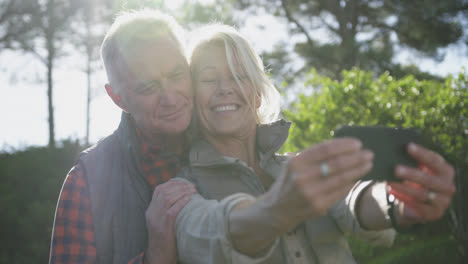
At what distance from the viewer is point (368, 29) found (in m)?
16.5

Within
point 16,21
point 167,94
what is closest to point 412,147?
point 167,94

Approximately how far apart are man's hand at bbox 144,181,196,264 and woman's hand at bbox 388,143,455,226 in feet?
2.99

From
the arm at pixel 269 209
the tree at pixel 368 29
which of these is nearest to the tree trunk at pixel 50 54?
the tree at pixel 368 29

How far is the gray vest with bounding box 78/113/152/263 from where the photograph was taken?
7.00 ft

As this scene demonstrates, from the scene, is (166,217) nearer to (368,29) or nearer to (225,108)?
(225,108)

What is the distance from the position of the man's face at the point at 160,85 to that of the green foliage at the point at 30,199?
162 inches

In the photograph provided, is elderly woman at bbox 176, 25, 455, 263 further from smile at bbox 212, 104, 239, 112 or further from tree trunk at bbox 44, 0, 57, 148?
tree trunk at bbox 44, 0, 57, 148

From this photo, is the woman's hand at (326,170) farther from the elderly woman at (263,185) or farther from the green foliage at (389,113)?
the green foliage at (389,113)

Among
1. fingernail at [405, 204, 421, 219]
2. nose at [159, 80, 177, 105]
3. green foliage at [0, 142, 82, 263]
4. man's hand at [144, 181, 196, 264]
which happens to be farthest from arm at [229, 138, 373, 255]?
green foliage at [0, 142, 82, 263]

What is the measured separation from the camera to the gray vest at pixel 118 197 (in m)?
2.13

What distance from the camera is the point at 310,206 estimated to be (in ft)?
3.68

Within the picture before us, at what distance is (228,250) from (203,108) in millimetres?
1024

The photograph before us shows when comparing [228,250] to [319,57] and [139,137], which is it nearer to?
[139,137]

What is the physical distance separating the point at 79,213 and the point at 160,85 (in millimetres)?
851
